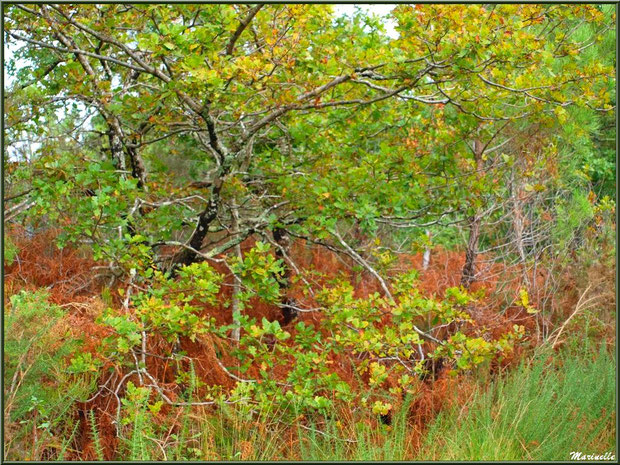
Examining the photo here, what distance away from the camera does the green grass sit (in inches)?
139

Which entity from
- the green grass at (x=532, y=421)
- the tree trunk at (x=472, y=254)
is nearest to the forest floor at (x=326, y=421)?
the green grass at (x=532, y=421)

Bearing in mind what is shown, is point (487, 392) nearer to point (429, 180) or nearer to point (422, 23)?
point (429, 180)

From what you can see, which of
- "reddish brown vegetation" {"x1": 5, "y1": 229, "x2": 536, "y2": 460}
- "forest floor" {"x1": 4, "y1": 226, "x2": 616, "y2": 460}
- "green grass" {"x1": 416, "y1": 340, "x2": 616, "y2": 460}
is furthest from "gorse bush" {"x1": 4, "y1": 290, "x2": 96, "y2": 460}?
"green grass" {"x1": 416, "y1": 340, "x2": 616, "y2": 460}

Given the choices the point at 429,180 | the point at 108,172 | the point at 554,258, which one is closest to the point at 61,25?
the point at 108,172

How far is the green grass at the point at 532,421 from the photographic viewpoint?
3539mm

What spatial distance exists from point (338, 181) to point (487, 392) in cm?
176

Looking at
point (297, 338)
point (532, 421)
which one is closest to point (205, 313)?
point (297, 338)

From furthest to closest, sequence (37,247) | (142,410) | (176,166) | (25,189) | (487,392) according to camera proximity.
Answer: (176,166)
(37,247)
(25,189)
(487,392)
(142,410)

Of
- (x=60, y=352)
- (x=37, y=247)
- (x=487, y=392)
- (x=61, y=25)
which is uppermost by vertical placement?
(x=61, y=25)

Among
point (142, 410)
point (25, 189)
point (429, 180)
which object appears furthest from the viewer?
point (429, 180)

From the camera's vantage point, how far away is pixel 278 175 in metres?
5.06

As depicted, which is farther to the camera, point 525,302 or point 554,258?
point 554,258

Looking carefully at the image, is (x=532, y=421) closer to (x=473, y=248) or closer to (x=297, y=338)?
(x=297, y=338)

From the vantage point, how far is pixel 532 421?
12.4 ft
